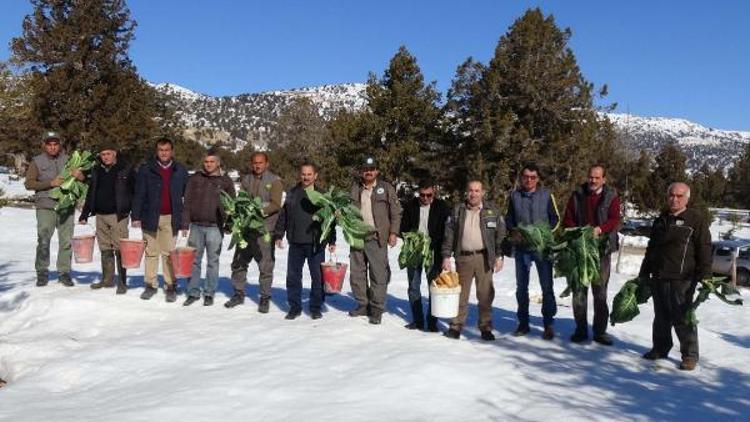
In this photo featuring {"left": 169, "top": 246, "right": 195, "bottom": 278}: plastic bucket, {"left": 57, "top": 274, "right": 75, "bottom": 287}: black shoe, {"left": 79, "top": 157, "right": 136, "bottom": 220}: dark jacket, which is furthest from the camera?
{"left": 57, "top": 274, "right": 75, "bottom": 287}: black shoe

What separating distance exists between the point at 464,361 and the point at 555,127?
1075 inches

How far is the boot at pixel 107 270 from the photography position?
930 cm

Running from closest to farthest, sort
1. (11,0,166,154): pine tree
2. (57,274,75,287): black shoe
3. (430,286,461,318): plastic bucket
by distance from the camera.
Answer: (430,286,461,318): plastic bucket
(57,274,75,287): black shoe
(11,0,166,154): pine tree

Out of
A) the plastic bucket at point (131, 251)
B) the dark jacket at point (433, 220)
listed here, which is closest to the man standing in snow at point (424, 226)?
the dark jacket at point (433, 220)

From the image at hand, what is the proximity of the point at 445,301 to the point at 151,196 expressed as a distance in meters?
4.19

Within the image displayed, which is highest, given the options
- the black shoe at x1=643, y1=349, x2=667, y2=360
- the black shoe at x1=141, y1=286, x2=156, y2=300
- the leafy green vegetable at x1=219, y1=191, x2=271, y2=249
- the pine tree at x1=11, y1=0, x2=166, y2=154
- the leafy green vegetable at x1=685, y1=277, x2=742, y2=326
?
the pine tree at x1=11, y1=0, x2=166, y2=154

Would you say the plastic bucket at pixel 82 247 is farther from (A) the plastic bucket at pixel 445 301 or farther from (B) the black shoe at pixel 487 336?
(B) the black shoe at pixel 487 336

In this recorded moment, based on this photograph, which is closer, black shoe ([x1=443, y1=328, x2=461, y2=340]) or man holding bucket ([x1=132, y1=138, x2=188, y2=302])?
black shoe ([x1=443, y1=328, x2=461, y2=340])

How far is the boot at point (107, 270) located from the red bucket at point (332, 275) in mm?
3295

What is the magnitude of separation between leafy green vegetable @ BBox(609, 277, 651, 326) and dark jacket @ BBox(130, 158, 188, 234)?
18.3 ft

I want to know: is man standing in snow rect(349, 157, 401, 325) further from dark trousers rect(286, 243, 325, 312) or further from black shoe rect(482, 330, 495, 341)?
black shoe rect(482, 330, 495, 341)

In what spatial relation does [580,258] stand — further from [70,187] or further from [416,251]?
[70,187]

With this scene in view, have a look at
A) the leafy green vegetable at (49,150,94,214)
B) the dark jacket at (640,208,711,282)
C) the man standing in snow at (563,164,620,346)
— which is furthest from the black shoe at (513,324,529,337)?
the leafy green vegetable at (49,150,94,214)

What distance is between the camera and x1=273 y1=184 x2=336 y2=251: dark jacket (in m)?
8.05
